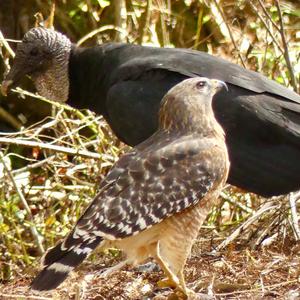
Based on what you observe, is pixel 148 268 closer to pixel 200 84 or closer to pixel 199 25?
pixel 200 84

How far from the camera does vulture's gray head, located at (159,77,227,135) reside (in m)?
6.54

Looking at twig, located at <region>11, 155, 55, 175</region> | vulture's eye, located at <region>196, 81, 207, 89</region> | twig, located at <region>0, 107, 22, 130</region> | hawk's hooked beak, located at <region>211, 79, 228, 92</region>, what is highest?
vulture's eye, located at <region>196, 81, 207, 89</region>

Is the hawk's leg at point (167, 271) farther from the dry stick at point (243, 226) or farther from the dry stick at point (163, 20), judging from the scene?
the dry stick at point (163, 20)

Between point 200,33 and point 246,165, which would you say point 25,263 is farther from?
point 200,33

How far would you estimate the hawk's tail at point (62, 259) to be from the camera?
5.81 meters

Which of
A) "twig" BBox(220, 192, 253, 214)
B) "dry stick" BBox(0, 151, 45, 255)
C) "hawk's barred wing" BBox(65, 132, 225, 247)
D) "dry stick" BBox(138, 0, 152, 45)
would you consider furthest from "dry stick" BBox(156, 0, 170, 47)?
"hawk's barred wing" BBox(65, 132, 225, 247)

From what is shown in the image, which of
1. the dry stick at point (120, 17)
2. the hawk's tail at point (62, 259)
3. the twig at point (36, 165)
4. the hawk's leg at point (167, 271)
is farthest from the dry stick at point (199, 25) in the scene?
the hawk's tail at point (62, 259)

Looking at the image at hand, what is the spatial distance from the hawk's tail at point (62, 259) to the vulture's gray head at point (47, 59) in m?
2.68

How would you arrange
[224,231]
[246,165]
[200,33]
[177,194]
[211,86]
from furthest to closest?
[200,33]
[224,231]
[246,165]
[211,86]
[177,194]

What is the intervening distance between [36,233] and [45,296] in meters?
1.98

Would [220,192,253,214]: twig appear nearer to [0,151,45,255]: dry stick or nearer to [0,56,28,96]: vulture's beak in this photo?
[0,151,45,255]: dry stick

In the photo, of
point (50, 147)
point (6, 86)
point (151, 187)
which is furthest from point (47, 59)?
point (151, 187)

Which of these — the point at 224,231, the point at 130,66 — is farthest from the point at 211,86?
the point at 224,231

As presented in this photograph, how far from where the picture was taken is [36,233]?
336 inches
